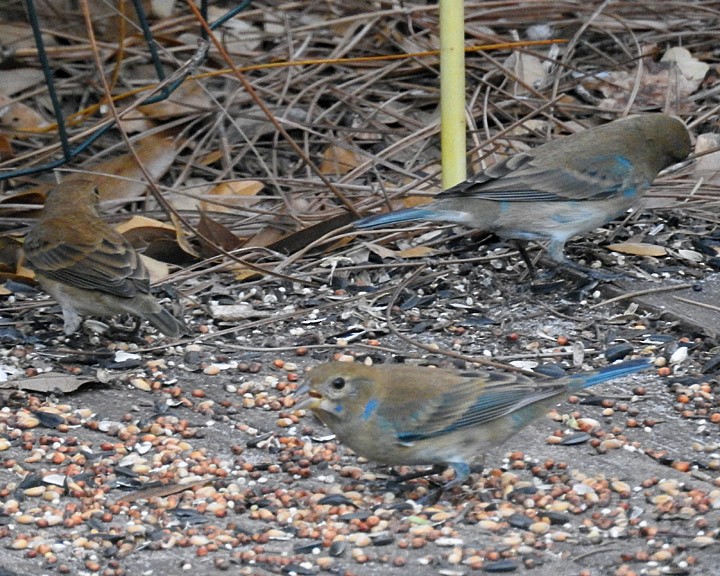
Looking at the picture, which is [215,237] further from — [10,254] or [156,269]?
[10,254]

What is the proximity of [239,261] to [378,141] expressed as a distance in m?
2.04

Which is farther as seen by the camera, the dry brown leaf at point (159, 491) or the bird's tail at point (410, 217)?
the bird's tail at point (410, 217)

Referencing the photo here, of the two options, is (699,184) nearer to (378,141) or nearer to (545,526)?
(378,141)

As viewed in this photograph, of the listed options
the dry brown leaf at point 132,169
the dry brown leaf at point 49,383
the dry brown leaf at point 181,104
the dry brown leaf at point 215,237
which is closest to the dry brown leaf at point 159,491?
the dry brown leaf at point 49,383

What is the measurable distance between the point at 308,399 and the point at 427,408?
1.33 ft

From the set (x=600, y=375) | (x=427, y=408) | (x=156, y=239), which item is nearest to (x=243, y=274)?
(x=156, y=239)

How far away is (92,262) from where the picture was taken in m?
5.51

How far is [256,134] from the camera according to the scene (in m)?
7.51

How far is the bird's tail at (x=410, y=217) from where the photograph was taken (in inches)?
231

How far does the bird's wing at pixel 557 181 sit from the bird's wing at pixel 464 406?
6.93 ft

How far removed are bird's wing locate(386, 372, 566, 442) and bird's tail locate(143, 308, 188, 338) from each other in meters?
1.58

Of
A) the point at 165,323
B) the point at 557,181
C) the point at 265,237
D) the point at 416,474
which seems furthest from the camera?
the point at 265,237

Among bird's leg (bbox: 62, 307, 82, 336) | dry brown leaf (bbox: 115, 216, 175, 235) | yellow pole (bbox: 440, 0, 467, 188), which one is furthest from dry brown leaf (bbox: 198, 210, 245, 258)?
yellow pole (bbox: 440, 0, 467, 188)

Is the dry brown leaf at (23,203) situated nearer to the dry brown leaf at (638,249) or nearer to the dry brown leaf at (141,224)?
the dry brown leaf at (141,224)
